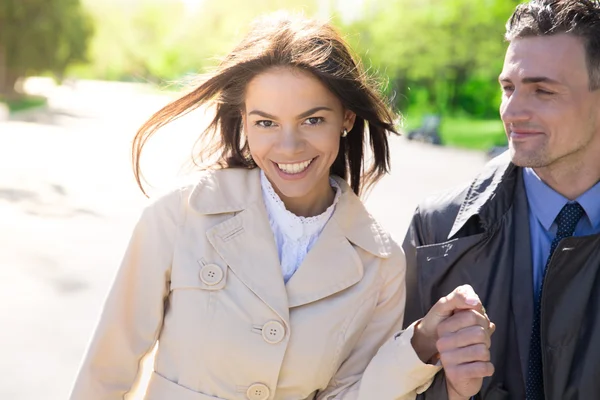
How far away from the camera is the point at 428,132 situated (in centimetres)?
3020

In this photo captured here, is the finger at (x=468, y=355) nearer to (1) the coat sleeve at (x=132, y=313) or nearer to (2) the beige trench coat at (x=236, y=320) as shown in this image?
(2) the beige trench coat at (x=236, y=320)

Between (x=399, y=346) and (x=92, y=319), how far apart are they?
184 inches

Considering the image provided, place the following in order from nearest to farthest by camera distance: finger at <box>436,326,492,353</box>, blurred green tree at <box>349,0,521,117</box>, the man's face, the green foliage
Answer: finger at <box>436,326,492,353</box> → the man's face → blurred green tree at <box>349,0,521,117</box> → the green foliage

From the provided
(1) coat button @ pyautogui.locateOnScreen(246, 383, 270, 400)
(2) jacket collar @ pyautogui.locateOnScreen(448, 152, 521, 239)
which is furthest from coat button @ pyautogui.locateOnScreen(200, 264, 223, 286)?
(2) jacket collar @ pyautogui.locateOnScreen(448, 152, 521, 239)

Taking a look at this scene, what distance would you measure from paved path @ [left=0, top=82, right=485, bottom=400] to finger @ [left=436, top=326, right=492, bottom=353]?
1365 mm

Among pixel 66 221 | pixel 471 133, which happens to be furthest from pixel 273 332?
pixel 471 133

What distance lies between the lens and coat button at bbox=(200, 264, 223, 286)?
2.70 metres

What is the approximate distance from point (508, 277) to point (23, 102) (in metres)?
→ 39.1

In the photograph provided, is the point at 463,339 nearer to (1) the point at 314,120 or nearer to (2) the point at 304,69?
(1) the point at 314,120

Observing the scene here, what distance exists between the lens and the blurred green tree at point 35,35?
3541 cm

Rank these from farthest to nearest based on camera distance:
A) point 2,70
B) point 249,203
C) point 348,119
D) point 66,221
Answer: point 2,70, point 66,221, point 348,119, point 249,203

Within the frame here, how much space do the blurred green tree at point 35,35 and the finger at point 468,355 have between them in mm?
34709

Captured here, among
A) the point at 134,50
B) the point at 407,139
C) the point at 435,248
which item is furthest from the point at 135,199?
the point at 134,50

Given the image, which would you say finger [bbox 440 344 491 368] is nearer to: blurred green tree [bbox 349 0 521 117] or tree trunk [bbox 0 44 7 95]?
blurred green tree [bbox 349 0 521 117]
